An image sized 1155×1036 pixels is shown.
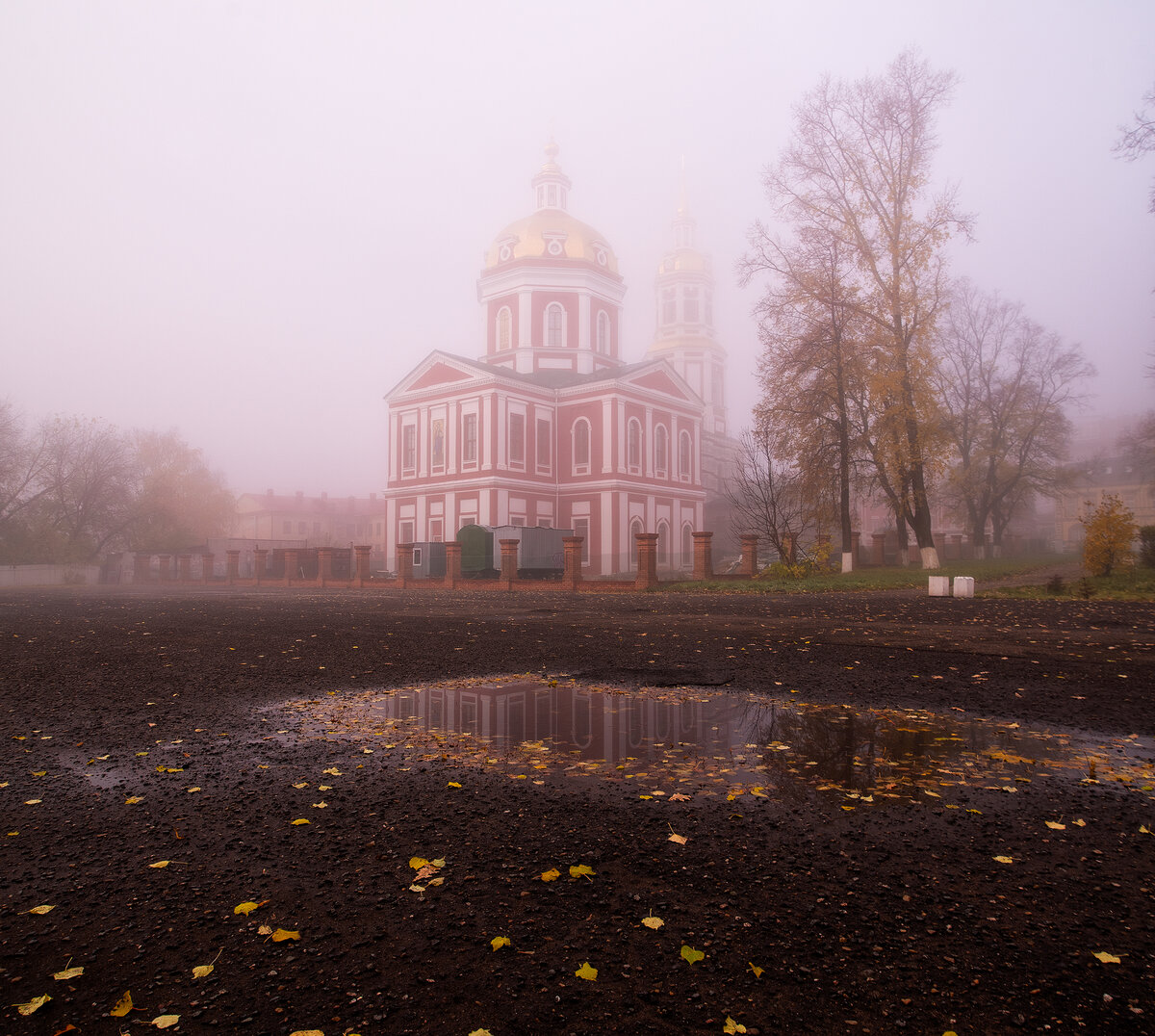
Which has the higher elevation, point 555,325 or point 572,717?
point 555,325

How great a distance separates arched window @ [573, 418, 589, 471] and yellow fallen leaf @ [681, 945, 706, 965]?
137 feet

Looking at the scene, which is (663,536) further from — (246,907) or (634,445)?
(246,907)

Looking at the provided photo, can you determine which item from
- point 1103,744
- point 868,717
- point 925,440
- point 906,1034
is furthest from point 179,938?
point 925,440

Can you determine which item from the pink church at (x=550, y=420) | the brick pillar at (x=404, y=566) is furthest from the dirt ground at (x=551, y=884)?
the pink church at (x=550, y=420)

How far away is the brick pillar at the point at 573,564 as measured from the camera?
26.3m

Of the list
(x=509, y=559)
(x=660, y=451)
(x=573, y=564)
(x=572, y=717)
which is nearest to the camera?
(x=572, y=717)

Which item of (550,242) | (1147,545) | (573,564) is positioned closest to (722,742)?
(1147,545)

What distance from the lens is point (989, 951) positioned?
2127 mm

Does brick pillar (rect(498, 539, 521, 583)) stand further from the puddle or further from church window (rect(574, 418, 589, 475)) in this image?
the puddle

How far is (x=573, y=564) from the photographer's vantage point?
86.4ft

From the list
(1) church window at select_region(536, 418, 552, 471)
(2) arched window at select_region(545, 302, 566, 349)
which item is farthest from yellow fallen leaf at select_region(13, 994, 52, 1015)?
(2) arched window at select_region(545, 302, 566, 349)

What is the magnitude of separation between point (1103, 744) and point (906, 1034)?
135 inches

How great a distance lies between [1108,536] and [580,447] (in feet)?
95.1

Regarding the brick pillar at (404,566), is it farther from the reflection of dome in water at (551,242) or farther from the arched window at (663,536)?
the reflection of dome in water at (551,242)
